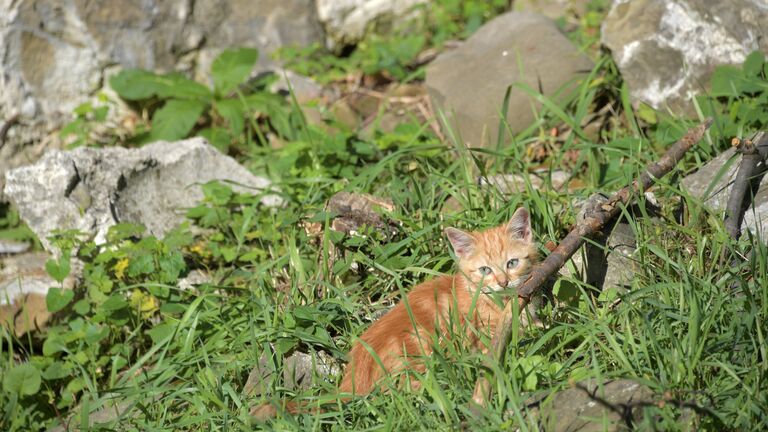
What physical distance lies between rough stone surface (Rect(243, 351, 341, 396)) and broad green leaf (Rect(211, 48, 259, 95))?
266 centimetres

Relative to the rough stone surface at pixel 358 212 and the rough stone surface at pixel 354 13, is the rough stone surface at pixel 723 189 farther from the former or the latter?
the rough stone surface at pixel 354 13

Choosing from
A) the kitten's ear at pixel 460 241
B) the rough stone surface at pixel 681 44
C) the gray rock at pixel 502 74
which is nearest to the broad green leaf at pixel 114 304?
the kitten's ear at pixel 460 241

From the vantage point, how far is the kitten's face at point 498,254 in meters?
3.35

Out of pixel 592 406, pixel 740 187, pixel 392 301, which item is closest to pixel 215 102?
pixel 392 301

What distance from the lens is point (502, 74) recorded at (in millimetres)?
5090

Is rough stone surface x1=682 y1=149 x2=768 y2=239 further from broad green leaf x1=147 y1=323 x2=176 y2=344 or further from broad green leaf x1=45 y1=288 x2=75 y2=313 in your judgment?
broad green leaf x1=45 y1=288 x2=75 y2=313

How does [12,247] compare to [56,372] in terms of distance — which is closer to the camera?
[56,372]

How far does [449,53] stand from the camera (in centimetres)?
553

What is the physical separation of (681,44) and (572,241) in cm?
205

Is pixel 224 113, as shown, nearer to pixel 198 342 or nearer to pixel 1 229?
pixel 1 229

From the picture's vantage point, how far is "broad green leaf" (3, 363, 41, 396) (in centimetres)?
383

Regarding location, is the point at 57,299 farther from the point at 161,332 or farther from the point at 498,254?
the point at 498,254

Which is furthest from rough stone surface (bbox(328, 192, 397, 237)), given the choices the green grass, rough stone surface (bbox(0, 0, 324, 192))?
rough stone surface (bbox(0, 0, 324, 192))

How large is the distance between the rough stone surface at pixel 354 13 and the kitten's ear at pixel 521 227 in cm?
342
